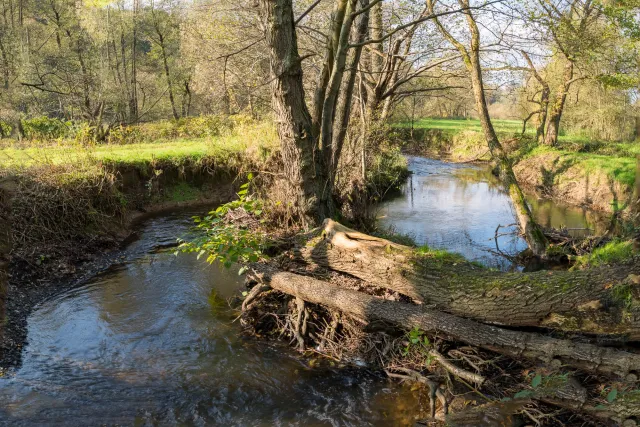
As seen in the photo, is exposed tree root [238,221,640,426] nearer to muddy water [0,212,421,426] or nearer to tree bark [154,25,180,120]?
muddy water [0,212,421,426]

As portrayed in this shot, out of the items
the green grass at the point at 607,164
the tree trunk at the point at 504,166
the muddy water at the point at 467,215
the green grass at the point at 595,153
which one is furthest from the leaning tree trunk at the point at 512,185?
the green grass at the point at 595,153

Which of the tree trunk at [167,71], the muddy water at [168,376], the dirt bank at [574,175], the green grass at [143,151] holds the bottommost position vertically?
the muddy water at [168,376]

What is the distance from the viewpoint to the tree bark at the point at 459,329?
4.16 m

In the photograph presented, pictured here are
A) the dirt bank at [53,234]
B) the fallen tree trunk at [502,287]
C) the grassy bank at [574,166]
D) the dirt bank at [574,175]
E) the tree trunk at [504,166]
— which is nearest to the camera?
the fallen tree trunk at [502,287]

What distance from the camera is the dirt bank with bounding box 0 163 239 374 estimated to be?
676cm

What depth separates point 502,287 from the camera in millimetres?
4832

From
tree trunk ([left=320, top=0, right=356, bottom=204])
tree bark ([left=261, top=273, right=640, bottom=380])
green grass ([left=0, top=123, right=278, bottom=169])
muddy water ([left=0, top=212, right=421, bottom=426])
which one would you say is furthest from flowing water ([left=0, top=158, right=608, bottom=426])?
green grass ([left=0, top=123, right=278, bottom=169])

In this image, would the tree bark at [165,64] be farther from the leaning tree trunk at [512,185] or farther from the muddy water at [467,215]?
the leaning tree trunk at [512,185]

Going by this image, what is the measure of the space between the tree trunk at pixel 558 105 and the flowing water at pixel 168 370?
15655mm

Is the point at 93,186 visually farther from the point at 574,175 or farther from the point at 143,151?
the point at 574,175

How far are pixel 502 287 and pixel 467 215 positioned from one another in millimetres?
7781

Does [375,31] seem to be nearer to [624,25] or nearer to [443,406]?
[624,25]

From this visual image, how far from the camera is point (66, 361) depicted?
534 centimetres

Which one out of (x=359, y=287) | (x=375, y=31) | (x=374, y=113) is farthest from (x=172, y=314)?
(x=375, y=31)
